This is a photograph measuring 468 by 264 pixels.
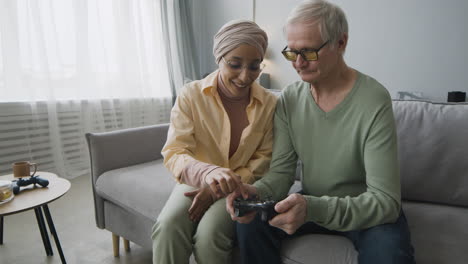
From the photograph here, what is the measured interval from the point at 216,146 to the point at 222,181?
0.28m

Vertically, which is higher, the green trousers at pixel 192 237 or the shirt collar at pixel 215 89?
the shirt collar at pixel 215 89

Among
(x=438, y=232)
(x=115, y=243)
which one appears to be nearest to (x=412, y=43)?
(x=438, y=232)

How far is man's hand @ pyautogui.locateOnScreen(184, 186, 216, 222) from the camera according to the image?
0.99 meters

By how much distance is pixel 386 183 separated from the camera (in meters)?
0.83

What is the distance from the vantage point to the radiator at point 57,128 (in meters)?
2.40

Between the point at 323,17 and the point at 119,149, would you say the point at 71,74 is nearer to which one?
the point at 119,149

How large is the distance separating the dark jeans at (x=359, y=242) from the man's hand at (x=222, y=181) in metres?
0.12

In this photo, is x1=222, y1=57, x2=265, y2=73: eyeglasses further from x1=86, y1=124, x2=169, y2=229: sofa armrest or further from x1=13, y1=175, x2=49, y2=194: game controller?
x1=13, y1=175, x2=49, y2=194: game controller

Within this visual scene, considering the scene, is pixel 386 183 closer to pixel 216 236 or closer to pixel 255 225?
pixel 255 225

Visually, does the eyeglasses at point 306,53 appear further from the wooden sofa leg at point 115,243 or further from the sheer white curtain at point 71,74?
the sheer white curtain at point 71,74

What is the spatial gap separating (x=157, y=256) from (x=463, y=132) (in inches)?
45.5

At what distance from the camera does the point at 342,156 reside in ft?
3.07

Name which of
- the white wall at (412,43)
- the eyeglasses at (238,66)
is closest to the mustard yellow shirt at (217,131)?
the eyeglasses at (238,66)

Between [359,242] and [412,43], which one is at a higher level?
[412,43]
